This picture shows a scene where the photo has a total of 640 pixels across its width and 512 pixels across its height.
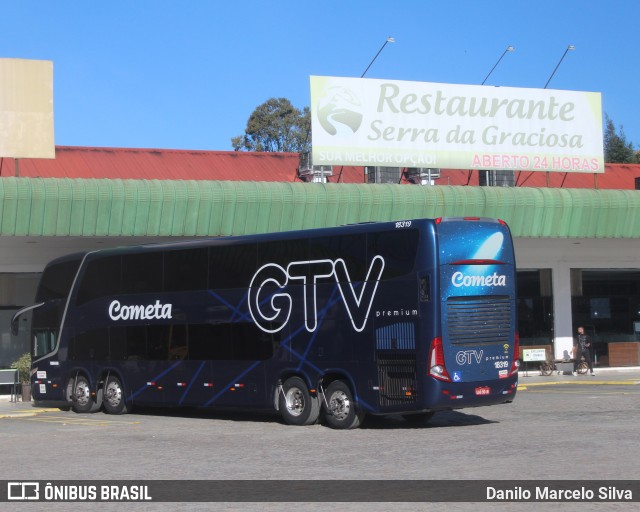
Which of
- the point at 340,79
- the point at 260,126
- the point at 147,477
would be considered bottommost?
the point at 147,477

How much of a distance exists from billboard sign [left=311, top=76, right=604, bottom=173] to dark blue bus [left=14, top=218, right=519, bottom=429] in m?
10.9

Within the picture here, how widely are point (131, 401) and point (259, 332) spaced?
4604mm

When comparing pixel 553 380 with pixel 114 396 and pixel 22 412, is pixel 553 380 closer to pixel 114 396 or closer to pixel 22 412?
pixel 114 396

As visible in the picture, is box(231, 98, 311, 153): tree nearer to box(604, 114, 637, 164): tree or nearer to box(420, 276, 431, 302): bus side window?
box(604, 114, 637, 164): tree

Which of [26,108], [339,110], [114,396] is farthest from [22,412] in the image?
[339,110]

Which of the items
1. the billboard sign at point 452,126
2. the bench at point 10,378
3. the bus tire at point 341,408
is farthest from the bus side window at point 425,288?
the bench at point 10,378

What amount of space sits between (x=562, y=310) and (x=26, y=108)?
20692 mm

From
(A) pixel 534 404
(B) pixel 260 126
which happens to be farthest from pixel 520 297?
(B) pixel 260 126

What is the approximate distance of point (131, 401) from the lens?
25.2 meters

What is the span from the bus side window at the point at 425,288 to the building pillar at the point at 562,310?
22296mm

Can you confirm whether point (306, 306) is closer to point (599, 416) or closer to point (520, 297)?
point (599, 416)

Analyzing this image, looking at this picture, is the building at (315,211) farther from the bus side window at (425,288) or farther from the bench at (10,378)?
the bus side window at (425,288)

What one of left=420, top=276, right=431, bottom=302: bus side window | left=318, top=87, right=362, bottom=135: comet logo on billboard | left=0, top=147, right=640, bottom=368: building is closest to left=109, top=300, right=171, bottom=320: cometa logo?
left=0, top=147, right=640, bottom=368: building

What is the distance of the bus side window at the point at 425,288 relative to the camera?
62.9 feet
